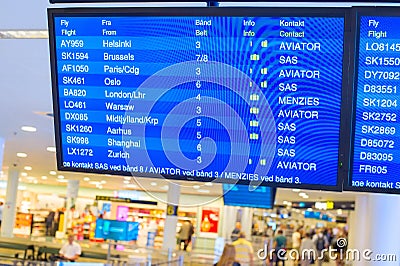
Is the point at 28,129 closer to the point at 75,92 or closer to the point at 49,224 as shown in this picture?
the point at 75,92

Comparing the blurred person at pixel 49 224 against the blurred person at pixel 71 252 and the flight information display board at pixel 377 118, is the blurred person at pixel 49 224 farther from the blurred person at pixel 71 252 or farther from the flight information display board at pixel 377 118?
the flight information display board at pixel 377 118

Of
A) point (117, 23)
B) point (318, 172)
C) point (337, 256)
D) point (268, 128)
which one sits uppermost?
point (117, 23)

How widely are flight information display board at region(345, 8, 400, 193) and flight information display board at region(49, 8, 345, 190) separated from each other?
0.29 ft

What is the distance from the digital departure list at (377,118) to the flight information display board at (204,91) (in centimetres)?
9

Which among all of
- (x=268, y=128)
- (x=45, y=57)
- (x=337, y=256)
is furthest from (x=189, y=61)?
(x=337, y=256)

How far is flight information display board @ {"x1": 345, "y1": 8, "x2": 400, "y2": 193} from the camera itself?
243 cm

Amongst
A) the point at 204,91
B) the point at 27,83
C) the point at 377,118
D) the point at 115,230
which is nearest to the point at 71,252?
the point at 115,230

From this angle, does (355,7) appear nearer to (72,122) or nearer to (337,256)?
(72,122)

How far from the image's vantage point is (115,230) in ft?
76.5

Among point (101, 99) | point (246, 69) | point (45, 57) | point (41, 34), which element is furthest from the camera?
point (45, 57)

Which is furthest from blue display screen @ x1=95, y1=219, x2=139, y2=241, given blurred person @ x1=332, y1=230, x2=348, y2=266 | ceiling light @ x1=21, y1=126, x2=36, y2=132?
ceiling light @ x1=21, y1=126, x2=36, y2=132

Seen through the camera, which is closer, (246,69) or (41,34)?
(246,69)

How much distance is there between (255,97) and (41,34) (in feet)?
9.51

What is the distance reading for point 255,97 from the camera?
2535 mm
